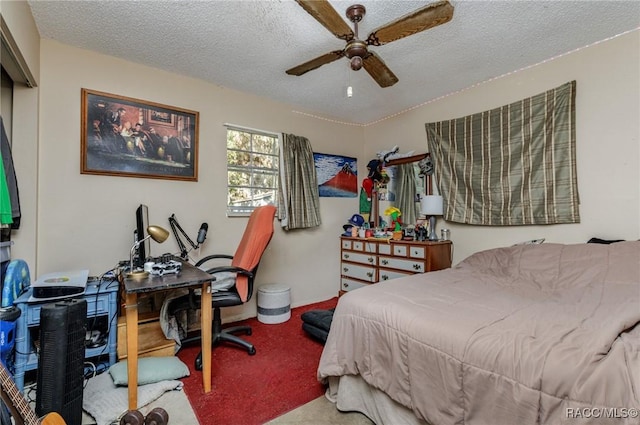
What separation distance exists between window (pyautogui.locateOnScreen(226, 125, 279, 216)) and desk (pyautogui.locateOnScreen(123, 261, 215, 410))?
1.43 meters

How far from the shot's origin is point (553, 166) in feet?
8.20

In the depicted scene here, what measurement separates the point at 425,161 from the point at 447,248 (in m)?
1.05

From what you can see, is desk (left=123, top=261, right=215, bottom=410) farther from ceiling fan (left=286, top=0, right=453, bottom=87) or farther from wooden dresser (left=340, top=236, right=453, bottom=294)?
wooden dresser (left=340, top=236, right=453, bottom=294)

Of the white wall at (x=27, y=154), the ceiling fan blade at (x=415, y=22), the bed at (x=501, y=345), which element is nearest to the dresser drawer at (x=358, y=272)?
the bed at (x=501, y=345)

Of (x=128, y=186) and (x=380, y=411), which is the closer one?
(x=380, y=411)

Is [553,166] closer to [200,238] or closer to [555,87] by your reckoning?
[555,87]

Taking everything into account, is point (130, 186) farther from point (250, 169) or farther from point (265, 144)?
point (265, 144)

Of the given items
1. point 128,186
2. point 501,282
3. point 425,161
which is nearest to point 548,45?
point 425,161

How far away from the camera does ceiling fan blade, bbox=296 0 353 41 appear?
148 cm

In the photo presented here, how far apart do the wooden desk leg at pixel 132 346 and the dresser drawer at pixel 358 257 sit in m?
2.48

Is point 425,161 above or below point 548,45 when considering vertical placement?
below

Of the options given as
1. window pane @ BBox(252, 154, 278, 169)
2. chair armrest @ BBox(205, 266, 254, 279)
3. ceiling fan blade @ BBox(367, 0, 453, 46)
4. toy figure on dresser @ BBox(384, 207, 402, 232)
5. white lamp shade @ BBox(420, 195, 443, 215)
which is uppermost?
ceiling fan blade @ BBox(367, 0, 453, 46)

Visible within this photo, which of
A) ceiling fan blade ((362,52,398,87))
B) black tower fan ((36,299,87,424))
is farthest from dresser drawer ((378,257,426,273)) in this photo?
black tower fan ((36,299,87,424))

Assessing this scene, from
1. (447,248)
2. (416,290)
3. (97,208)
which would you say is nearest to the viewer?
(416,290)
